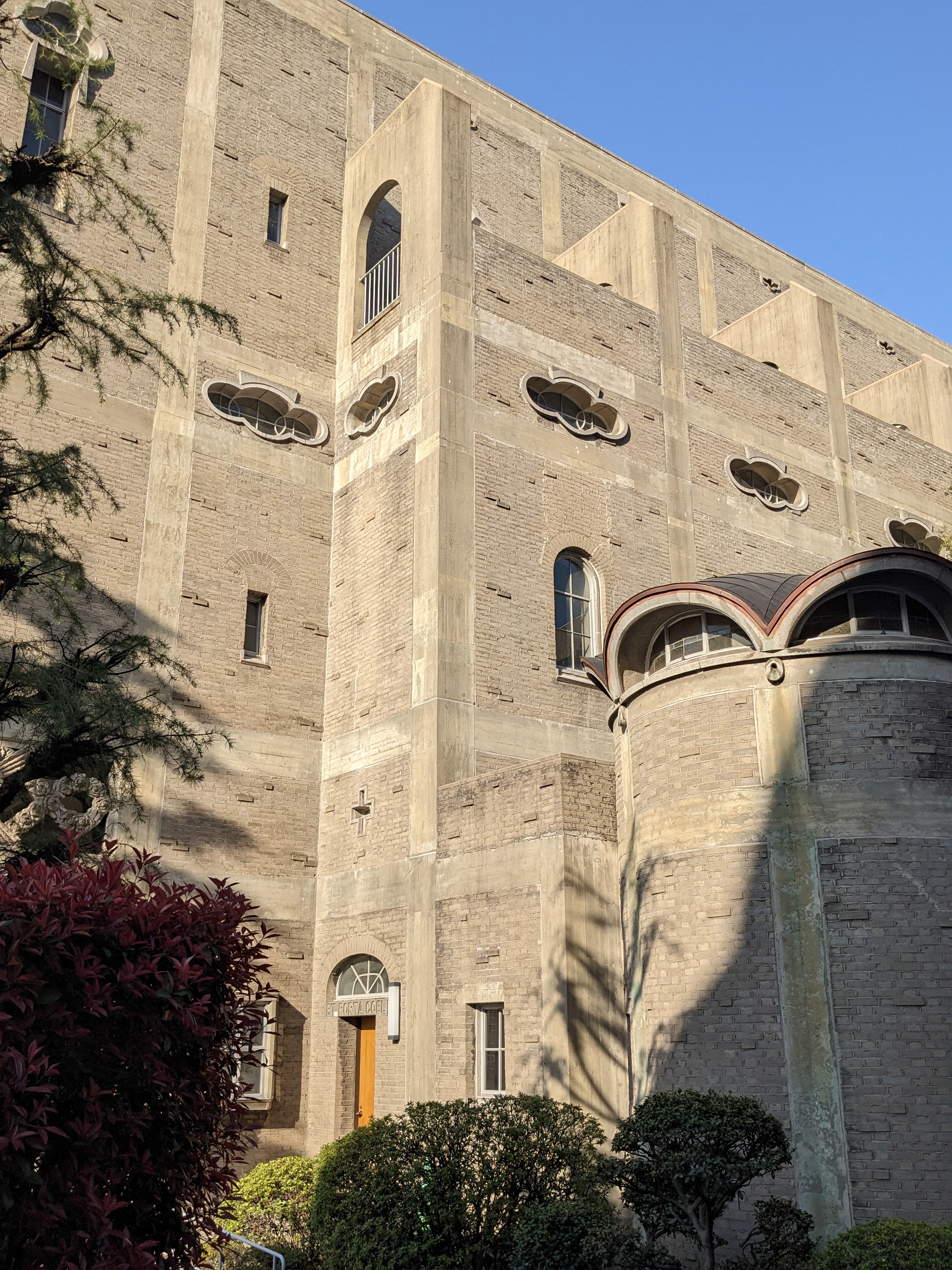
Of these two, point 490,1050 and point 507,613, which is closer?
point 490,1050

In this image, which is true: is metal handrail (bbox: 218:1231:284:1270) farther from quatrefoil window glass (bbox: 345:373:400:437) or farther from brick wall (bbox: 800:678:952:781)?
quatrefoil window glass (bbox: 345:373:400:437)

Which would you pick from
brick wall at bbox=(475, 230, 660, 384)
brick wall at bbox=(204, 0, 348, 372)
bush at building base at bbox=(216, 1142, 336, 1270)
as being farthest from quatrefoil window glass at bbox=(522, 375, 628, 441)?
bush at building base at bbox=(216, 1142, 336, 1270)

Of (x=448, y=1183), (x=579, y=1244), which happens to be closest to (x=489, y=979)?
(x=448, y=1183)

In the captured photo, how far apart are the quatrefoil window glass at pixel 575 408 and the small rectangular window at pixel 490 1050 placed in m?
10.2

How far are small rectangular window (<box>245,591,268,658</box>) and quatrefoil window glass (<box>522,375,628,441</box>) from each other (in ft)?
18.9

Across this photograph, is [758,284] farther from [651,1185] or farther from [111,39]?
[651,1185]

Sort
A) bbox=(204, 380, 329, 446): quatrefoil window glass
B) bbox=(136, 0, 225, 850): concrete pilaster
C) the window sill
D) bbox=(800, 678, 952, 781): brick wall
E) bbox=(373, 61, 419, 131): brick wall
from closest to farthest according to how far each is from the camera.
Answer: bbox=(800, 678, 952, 781): brick wall
bbox=(136, 0, 225, 850): concrete pilaster
bbox=(204, 380, 329, 446): quatrefoil window glass
the window sill
bbox=(373, 61, 419, 131): brick wall

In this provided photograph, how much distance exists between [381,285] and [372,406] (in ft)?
8.28

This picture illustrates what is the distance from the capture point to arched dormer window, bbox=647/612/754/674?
1361 centimetres

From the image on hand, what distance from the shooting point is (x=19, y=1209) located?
17.3 feet

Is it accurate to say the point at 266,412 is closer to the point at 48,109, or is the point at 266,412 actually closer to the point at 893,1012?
the point at 48,109

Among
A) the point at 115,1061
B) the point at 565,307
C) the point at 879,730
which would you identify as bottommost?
the point at 115,1061

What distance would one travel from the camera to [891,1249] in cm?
923

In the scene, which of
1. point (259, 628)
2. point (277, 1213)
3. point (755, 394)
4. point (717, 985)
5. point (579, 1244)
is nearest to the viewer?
point (579, 1244)
